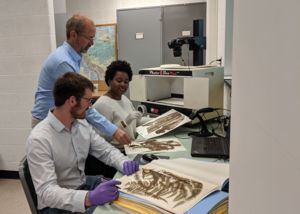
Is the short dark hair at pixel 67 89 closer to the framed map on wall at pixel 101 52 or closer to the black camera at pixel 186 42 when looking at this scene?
the black camera at pixel 186 42

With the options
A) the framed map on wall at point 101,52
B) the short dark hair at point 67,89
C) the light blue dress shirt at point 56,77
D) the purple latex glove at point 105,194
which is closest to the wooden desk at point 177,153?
the purple latex glove at point 105,194

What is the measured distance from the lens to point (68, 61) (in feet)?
6.38

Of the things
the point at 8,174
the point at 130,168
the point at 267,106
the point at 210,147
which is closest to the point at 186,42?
the point at 210,147

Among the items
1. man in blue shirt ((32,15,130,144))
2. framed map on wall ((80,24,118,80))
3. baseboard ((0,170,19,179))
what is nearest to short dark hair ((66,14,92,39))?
man in blue shirt ((32,15,130,144))

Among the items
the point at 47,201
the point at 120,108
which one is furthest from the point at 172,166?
the point at 120,108

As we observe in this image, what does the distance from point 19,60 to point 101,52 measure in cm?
147

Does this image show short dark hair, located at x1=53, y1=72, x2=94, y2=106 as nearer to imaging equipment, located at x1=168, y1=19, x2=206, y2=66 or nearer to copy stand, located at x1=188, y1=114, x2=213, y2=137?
copy stand, located at x1=188, y1=114, x2=213, y2=137

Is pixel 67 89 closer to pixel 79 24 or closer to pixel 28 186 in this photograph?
pixel 28 186

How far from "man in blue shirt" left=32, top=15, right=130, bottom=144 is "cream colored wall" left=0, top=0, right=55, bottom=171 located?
0.93 m

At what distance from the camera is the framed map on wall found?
419 centimetres

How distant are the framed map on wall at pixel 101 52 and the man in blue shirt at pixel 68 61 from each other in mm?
2135

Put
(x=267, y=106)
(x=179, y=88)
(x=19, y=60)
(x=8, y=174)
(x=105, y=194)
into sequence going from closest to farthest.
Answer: (x=267, y=106) < (x=105, y=194) < (x=179, y=88) < (x=19, y=60) < (x=8, y=174)

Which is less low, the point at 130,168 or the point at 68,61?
the point at 68,61

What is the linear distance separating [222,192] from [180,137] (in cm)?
90
